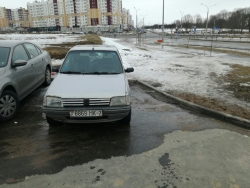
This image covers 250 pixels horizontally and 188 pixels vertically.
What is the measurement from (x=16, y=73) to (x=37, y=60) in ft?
4.90

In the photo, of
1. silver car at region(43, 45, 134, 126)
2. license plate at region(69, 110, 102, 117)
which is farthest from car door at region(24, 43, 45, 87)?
license plate at region(69, 110, 102, 117)

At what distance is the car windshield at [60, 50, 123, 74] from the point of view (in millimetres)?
4887

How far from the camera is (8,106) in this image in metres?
4.70

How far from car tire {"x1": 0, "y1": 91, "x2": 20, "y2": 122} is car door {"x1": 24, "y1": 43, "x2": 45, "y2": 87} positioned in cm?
149

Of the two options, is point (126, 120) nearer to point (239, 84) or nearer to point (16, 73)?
point (16, 73)

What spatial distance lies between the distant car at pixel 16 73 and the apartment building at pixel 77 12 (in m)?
126

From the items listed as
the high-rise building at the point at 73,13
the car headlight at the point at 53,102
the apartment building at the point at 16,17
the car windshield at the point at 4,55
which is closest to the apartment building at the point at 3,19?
the high-rise building at the point at 73,13

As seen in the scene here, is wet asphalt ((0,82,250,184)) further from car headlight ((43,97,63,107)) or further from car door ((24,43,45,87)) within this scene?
car door ((24,43,45,87))

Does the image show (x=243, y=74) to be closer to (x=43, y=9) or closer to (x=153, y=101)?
(x=153, y=101)

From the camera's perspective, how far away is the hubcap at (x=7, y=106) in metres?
4.56

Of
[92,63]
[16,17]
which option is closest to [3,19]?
[16,17]

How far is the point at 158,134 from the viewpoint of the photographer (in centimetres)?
420

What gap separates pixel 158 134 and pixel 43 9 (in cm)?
15718

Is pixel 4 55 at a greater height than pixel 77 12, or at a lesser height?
lesser
